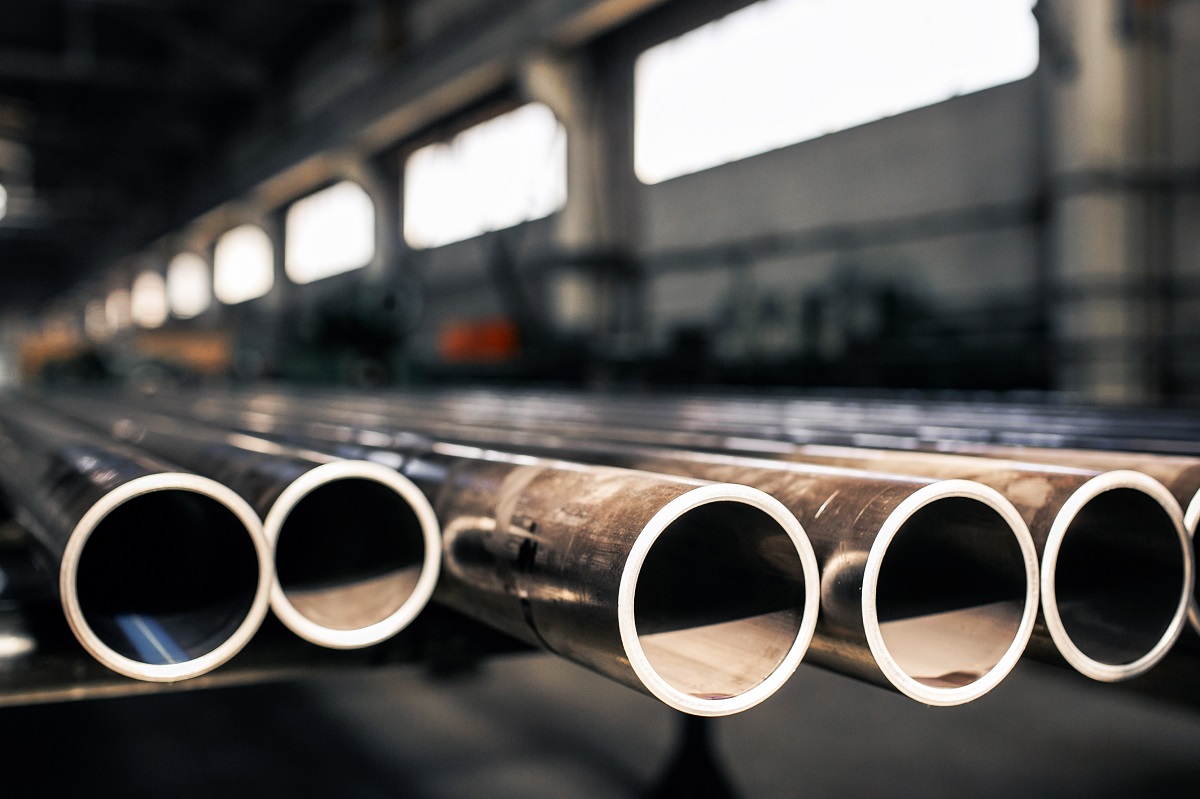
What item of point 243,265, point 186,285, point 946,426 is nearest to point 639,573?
point 946,426

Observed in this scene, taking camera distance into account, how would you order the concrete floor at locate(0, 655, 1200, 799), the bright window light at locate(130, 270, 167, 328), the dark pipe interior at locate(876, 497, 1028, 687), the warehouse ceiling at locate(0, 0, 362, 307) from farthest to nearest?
the bright window light at locate(130, 270, 167, 328)
the warehouse ceiling at locate(0, 0, 362, 307)
the concrete floor at locate(0, 655, 1200, 799)
the dark pipe interior at locate(876, 497, 1028, 687)

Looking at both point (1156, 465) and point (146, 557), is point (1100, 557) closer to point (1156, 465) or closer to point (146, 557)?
point (1156, 465)

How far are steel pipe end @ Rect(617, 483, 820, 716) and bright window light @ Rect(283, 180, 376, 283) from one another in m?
13.1

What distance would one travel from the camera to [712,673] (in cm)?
69

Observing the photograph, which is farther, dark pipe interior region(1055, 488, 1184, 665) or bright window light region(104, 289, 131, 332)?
bright window light region(104, 289, 131, 332)

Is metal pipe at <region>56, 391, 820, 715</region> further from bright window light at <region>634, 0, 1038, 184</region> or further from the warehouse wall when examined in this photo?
the warehouse wall

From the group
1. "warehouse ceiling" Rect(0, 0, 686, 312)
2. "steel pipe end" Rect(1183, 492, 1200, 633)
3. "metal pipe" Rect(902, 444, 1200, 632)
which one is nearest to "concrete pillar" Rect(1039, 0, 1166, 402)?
"warehouse ceiling" Rect(0, 0, 686, 312)

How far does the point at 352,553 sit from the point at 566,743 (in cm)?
114

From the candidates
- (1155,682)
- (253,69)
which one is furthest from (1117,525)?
(253,69)

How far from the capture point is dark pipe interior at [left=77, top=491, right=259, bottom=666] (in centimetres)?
78

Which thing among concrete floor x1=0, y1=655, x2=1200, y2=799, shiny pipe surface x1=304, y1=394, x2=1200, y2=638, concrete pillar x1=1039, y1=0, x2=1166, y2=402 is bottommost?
concrete floor x1=0, y1=655, x2=1200, y2=799

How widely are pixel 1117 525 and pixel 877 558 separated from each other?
0.33 metres

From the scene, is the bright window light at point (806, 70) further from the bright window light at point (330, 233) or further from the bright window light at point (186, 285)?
the bright window light at point (186, 285)

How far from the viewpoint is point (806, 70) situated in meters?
7.58
